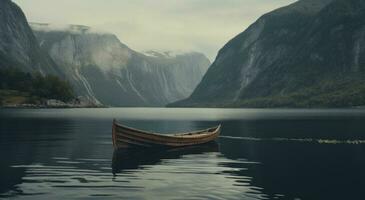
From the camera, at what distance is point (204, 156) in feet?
202

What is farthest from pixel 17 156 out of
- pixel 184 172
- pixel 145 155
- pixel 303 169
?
pixel 303 169

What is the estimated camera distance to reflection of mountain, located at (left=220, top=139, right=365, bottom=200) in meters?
36.5

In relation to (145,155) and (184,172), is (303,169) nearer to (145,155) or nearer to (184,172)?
(184,172)

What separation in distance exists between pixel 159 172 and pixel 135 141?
18.2 metres

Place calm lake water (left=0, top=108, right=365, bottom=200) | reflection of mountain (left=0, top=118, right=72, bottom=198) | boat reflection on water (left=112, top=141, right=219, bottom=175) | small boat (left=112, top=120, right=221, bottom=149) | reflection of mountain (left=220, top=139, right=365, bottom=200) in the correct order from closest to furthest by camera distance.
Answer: calm lake water (left=0, top=108, right=365, bottom=200)
reflection of mountain (left=220, top=139, right=365, bottom=200)
reflection of mountain (left=0, top=118, right=72, bottom=198)
boat reflection on water (left=112, top=141, right=219, bottom=175)
small boat (left=112, top=120, right=221, bottom=149)

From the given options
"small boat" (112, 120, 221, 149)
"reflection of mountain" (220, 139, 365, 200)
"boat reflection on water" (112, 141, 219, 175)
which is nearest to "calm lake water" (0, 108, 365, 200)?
"reflection of mountain" (220, 139, 365, 200)

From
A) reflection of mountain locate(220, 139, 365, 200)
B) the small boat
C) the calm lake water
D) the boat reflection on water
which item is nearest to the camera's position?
the calm lake water

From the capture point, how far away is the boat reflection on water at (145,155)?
50.8m

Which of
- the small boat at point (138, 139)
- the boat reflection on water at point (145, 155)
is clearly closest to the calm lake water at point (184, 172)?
the boat reflection on water at point (145, 155)

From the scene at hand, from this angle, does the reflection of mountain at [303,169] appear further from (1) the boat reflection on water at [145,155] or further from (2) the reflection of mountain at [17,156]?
(2) the reflection of mountain at [17,156]

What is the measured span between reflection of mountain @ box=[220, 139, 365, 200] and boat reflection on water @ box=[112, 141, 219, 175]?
3798 millimetres

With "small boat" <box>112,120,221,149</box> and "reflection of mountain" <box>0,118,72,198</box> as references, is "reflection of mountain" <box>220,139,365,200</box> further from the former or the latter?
"reflection of mountain" <box>0,118,72,198</box>

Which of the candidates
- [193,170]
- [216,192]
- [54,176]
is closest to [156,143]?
[193,170]

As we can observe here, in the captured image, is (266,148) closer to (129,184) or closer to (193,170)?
(193,170)
